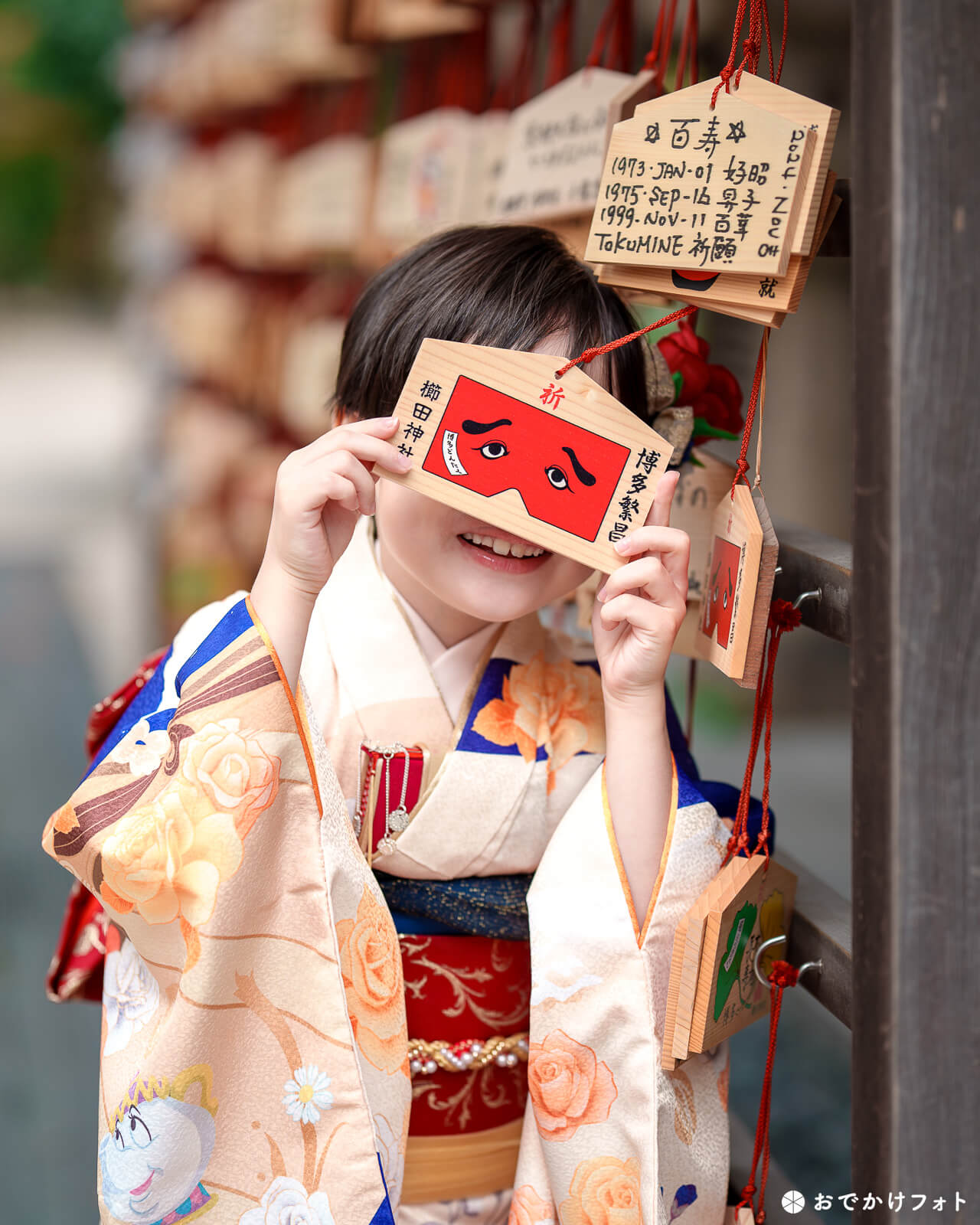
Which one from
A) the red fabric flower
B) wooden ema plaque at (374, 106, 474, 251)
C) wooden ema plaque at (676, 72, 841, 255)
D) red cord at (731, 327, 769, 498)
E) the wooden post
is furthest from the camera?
wooden ema plaque at (374, 106, 474, 251)

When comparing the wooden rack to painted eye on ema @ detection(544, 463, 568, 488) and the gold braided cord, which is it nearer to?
painted eye on ema @ detection(544, 463, 568, 488)

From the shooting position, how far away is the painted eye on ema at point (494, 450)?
799 millimetres

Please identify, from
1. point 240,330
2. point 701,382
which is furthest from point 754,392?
point 240,330

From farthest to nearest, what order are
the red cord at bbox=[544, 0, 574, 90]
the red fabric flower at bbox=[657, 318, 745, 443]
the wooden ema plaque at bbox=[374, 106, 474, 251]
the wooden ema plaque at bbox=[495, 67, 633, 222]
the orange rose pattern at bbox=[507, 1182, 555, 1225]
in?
1. the wooden ema plaque at bbox=[374, 106, 474, 251]
2. the red cord at bbox=[544, 0, 574, 90]
3. the wooden ema plaque at bbox=[495, 67, 633, 222]
4. the red fabric flower at bbox=[657, 318, 745, 443]
5. the orange rose pattern at bbox=[507, 1182, 555, 1225]

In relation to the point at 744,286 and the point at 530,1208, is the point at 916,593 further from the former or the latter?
the point at 530,1208

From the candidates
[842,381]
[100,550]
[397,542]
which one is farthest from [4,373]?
[397,542]

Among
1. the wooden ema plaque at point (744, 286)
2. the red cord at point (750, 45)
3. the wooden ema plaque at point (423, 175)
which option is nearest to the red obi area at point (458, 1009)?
the wooden ema plaque at point (744, 286)

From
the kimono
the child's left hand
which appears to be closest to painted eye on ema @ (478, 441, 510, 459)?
the child's left hand

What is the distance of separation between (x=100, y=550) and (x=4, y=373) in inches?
197

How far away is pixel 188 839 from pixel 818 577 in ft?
1.62

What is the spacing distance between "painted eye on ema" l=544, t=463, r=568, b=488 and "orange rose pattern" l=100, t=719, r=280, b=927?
30 cm

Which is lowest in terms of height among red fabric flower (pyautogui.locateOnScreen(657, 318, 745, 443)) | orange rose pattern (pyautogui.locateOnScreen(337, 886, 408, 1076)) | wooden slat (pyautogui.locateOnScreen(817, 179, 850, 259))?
orange rose pattern (pyautogui.locateOnScreen(337, 886, 408, 1076))

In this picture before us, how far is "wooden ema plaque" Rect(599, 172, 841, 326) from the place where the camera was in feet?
2.33

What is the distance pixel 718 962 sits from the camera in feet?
2.63
